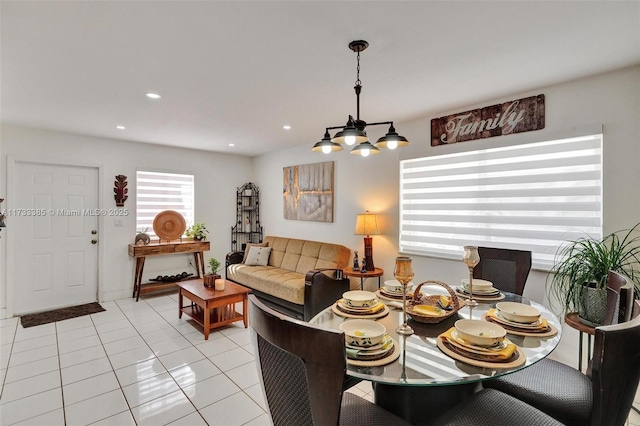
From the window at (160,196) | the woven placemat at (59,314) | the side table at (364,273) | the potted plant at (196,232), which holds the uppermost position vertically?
the window at (160,196)

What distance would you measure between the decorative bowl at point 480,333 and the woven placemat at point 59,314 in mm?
4647

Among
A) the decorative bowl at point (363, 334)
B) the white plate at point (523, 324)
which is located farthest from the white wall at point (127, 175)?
the white plate at point (523, 324)

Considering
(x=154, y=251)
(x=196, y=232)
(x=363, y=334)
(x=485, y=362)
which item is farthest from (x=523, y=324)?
(x=196, y=232)

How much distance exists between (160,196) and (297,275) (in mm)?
2775

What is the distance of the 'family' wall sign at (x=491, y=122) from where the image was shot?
2801 millimetres

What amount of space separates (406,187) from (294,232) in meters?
2.24

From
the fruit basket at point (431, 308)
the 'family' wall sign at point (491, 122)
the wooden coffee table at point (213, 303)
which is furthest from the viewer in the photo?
the wooden coffee table at point (213, 303)

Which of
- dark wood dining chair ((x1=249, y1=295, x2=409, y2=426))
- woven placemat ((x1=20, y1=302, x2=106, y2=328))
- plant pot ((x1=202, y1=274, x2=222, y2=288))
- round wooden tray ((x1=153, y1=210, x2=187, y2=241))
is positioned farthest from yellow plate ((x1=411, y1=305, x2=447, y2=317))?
round wooden tray ((x1=153, y1=210, x2=187, y2=241))

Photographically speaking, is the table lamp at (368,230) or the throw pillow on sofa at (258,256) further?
the throw pillow on sofa at (258,256)

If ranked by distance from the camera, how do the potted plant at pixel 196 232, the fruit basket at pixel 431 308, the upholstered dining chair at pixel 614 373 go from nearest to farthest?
the upholstered dining chair at pixel 614 373, the fruit basket at pixel 431 308, the potted plant at pixel 196 232

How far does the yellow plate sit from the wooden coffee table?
211cm

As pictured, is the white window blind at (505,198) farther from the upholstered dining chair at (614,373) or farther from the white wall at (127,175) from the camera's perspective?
the white wall at (127,175)

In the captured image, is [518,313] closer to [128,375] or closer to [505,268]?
[505,268]

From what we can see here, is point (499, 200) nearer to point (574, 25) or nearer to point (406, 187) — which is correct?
point (406, 187)
